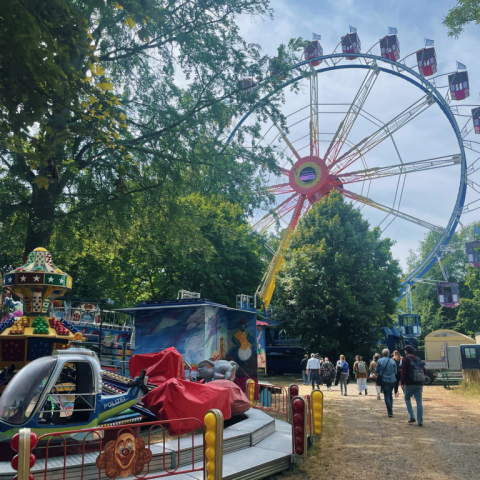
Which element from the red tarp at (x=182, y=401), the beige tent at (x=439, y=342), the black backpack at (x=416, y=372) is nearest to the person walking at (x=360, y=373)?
the black backpack at (x=416, y=372)

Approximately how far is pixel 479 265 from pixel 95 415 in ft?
113

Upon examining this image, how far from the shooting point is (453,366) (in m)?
21.9

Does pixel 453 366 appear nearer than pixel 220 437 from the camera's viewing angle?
No

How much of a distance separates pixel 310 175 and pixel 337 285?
977 centimetres

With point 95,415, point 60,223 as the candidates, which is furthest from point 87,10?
point 95,415

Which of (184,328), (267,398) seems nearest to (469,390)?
(267,398)

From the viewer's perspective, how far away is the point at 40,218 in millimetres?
11062

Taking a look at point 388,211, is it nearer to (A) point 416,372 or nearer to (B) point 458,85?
(B) point 458,85

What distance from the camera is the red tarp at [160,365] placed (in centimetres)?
992

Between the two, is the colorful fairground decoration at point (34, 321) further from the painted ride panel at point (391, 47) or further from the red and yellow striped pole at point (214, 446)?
the painted ride panel at point (391, 47)

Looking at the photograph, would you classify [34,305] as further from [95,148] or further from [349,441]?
[349,441]

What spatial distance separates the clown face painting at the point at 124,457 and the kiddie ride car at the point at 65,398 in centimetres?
114

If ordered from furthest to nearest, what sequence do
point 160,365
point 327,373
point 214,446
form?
1. point 327,373
2. point 160,365
3. point 214,446

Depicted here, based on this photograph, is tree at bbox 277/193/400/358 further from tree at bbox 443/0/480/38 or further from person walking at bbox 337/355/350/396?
tree at bbox 443/0/480/38
